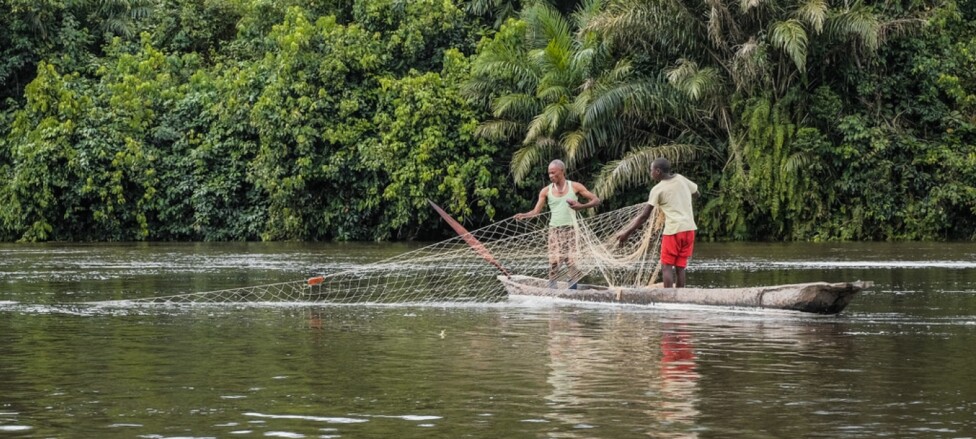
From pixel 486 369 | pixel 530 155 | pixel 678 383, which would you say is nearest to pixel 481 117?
pixel 530 155

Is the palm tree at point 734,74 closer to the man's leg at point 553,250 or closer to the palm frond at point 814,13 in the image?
the palm frond at point 814,13

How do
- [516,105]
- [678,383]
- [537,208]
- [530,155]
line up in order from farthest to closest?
[516,105] < [530,155] < [537,208] < [678,383]

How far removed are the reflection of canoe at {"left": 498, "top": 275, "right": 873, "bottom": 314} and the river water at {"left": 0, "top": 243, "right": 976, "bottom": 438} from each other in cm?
13

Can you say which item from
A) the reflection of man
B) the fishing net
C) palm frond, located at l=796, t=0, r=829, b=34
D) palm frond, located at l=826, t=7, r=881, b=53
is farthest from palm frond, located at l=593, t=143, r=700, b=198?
the reflection of man

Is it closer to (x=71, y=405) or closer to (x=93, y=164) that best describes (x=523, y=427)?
(x=71, y=405)

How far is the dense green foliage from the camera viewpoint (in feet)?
109

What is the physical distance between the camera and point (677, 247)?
15.8 meters

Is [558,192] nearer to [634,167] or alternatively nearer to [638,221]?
[638,221]

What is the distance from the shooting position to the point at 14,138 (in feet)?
124

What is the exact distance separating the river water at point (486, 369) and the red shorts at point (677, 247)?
0.62 meters

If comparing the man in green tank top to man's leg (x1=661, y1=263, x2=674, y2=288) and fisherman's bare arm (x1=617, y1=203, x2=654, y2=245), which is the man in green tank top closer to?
fisherman's bare arm (x1=617, y1=203, x2=654, y2=245)

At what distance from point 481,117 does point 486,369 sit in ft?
84.2

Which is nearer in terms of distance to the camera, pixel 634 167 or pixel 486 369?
pixel 486 369

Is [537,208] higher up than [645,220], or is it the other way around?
[537,208]
